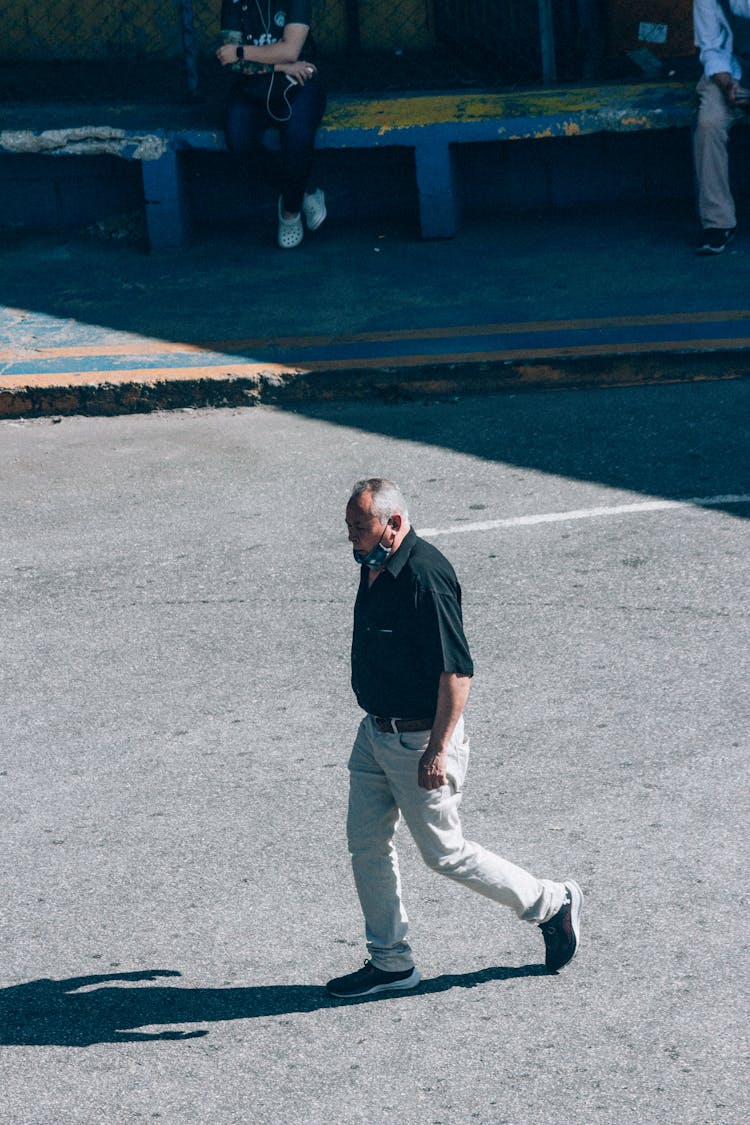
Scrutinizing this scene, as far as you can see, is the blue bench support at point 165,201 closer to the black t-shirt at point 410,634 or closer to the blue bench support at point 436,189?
the blue bench support at point 436,189

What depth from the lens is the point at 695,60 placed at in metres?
12.8

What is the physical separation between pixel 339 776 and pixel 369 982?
46.8 inches

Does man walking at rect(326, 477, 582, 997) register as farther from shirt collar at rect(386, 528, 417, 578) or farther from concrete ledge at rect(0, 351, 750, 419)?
concrete ledge at rect(0, 351, 750, 419)

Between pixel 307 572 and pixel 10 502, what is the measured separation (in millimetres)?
2007

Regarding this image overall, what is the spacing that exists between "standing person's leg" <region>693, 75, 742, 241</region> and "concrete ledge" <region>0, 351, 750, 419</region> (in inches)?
80.3

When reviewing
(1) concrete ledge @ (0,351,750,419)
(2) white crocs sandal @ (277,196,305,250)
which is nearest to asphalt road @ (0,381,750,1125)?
(1) concrete ledge @ (0,351,750,419)

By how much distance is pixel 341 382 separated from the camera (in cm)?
958

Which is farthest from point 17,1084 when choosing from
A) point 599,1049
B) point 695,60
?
point 695,60

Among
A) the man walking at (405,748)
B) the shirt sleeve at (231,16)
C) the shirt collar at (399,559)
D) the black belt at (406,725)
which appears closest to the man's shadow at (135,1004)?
the man walking at (405,748)

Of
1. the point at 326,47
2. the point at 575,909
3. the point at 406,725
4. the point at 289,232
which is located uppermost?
the point at 326,47

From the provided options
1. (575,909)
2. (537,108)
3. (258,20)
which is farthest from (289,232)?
(575,909)

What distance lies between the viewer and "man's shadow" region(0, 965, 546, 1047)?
4.56 meters

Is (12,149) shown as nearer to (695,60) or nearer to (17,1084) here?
(695,60)

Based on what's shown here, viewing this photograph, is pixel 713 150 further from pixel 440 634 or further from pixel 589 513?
pixel 440 634
